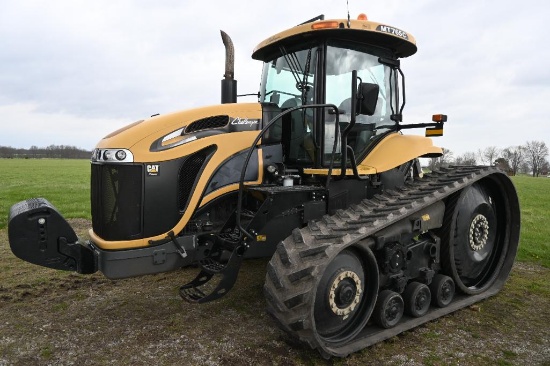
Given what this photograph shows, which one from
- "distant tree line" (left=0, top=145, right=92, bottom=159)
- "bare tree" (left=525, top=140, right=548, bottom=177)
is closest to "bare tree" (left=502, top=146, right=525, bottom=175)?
"bare tree" (left=525, top=140, right=548, bottom=177)

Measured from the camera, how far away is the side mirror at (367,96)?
4.19 metres

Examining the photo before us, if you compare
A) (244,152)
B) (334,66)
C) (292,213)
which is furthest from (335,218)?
(334,66)

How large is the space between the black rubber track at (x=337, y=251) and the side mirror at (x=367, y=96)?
984 mm

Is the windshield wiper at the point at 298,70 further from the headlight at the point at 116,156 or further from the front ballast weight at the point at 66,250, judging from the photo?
the front ballast weight at the point at 66,250

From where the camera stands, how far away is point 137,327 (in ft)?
14.4

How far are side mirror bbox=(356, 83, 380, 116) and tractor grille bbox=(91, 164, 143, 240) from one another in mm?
2181

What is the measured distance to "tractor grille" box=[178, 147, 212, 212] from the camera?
13.5ft

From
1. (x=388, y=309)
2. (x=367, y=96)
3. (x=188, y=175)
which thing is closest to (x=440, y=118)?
(x=367, y=96)

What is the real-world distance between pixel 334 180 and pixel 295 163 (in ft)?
1.58

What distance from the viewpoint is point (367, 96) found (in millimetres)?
4195

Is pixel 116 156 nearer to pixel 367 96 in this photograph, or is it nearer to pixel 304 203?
pixel 304 203

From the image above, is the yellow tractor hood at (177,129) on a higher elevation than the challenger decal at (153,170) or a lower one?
higher

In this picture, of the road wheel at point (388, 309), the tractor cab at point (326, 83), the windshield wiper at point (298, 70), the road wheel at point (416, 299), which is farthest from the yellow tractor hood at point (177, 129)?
the road wheel at point (416, 299)

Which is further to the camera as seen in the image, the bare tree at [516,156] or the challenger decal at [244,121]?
the bare tree at [516,156]
